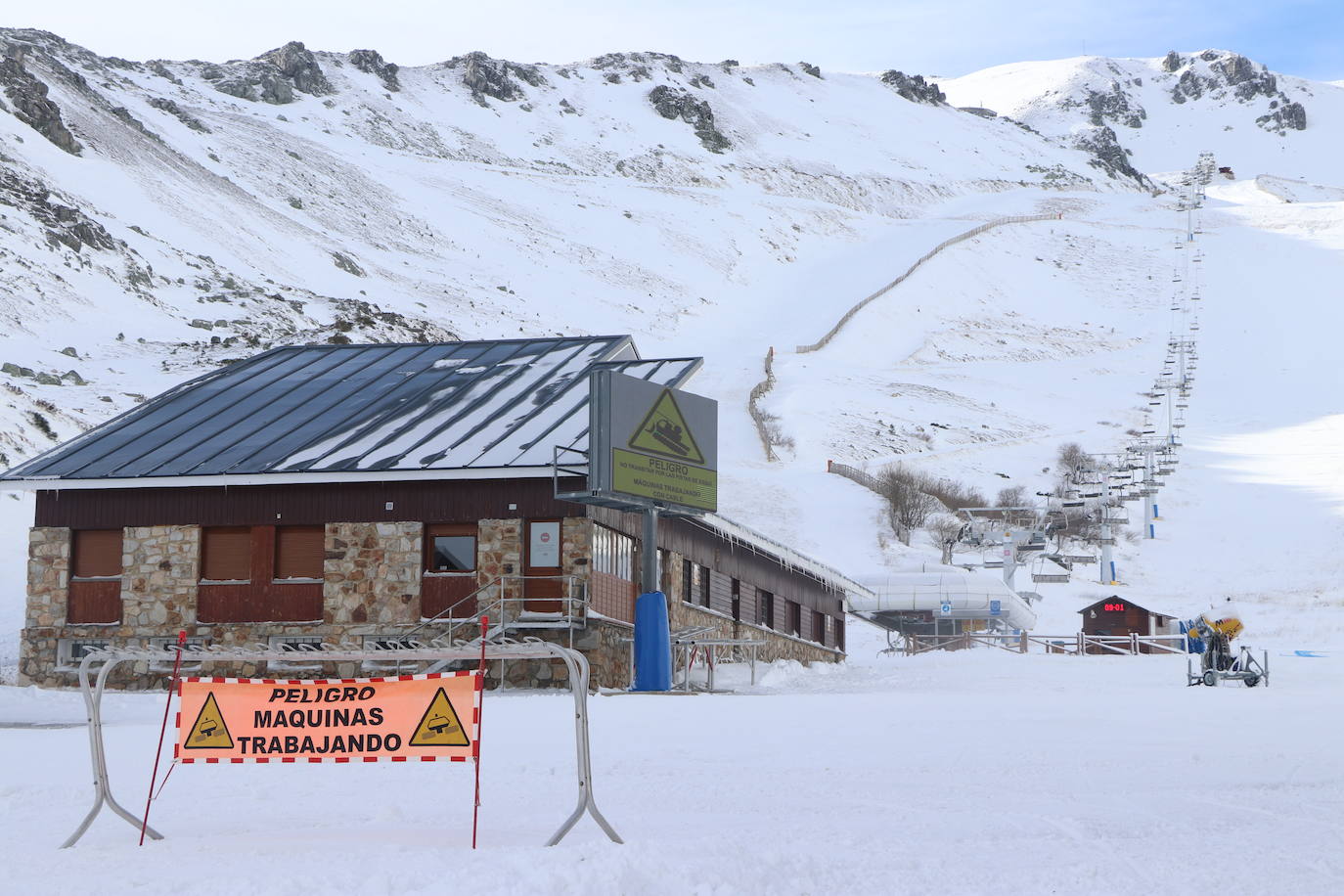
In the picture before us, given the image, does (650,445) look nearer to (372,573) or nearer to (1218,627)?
(372,573)

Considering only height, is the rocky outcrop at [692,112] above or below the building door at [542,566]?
above

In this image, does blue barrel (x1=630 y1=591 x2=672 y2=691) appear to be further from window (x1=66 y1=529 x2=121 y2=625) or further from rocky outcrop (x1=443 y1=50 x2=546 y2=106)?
rocky outcrop (x1=443 y1=50 x2=546 y2=106)

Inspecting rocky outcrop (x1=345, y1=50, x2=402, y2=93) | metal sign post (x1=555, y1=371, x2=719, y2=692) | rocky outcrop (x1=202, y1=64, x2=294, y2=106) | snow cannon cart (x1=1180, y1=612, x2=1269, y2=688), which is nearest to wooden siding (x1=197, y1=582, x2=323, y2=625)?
metal sign post (x1=555, y1=371, x2=719, y2=692)

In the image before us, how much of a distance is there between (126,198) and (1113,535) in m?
54.0

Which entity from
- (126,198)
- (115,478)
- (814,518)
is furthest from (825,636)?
(126,198)

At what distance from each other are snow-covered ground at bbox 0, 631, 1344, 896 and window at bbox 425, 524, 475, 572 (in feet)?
17.8

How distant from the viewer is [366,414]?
96.0ft

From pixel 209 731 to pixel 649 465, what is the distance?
15.4 m

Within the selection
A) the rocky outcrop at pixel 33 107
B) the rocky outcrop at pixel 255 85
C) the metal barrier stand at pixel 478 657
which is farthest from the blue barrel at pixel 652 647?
the rocky outcrop at pixel 255 85

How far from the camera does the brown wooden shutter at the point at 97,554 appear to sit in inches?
1080

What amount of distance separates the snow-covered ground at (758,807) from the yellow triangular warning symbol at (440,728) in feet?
2.14

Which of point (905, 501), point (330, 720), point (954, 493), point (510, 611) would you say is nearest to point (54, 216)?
point (905, 501)

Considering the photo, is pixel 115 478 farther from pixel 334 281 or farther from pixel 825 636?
pixel 334 281

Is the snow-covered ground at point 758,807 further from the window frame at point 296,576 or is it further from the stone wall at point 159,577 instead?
the stone wall at point 159,577
